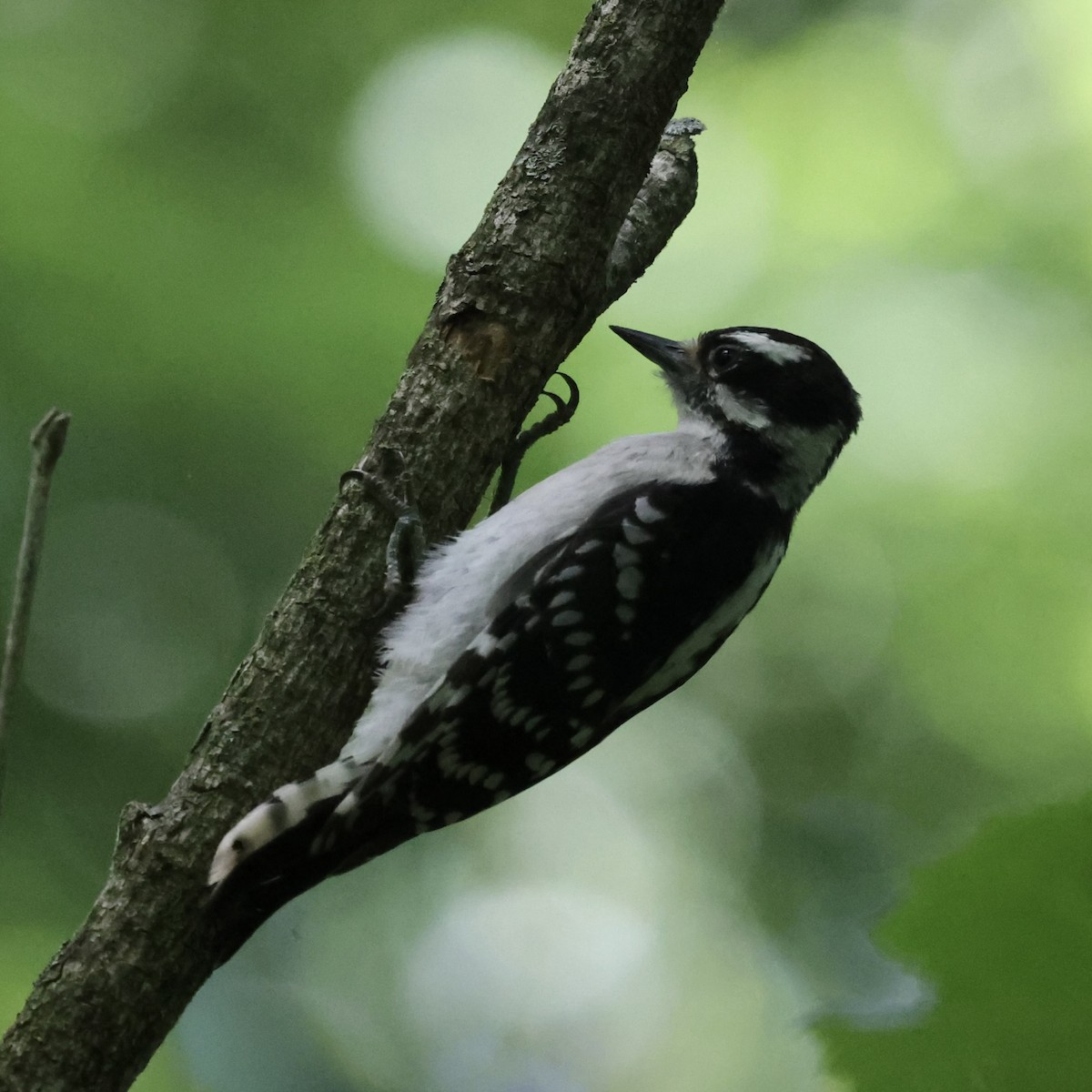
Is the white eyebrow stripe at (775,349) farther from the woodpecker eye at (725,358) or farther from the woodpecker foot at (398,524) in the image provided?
the woodpecker foot at (398,524)

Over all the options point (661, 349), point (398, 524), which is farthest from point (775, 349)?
point (398, 524)

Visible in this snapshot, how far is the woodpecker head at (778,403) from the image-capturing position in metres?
2.11

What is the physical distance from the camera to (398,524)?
5.55 ft

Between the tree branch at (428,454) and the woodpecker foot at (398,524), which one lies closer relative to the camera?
the tree branch at (428,454)

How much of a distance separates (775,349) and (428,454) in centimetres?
75

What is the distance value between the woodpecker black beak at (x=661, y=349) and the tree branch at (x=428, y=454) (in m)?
0.39

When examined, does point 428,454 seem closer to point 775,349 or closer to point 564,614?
point 564,614

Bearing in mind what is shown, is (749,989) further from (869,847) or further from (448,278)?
(448,278)

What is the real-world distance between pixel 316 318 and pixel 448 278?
4.38 feet

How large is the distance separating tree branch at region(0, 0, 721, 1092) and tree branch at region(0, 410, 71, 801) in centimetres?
45

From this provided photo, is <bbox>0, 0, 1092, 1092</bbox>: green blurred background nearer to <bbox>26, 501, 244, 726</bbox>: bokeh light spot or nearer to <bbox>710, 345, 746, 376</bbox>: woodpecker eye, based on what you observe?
<bbox>26, 501, 244, 726</bbox>: bokeh light spot

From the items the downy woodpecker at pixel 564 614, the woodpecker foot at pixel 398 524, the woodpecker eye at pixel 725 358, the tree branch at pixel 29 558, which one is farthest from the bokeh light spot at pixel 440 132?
the tree branch at pixel 29 558

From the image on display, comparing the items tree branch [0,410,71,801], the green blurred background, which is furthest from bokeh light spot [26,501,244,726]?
tree branch [0,410,71,801]

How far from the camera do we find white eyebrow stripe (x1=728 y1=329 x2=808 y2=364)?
7.02 ft
